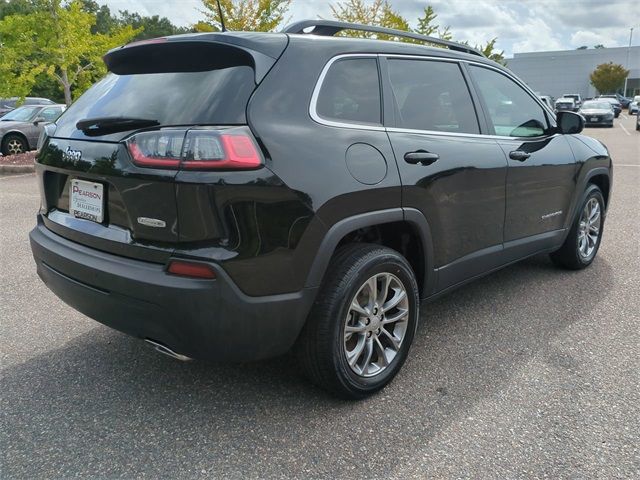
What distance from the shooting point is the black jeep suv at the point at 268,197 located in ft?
7.12

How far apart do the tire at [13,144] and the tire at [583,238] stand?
44.0ft

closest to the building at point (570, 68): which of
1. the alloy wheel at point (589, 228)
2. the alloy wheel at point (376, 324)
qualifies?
the alloy wheel at point (589, 228)

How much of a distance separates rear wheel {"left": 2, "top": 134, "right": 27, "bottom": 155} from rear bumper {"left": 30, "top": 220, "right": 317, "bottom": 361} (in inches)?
514

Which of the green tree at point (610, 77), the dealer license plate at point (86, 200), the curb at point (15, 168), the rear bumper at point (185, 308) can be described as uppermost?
the green tree at point (610, 77)

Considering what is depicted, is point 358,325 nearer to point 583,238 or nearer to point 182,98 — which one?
point 182,98

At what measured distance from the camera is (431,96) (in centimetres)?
320

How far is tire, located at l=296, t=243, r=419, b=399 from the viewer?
2496 mm

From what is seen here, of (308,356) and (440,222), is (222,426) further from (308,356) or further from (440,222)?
(440,222)

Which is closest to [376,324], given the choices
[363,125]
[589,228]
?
[363,125]

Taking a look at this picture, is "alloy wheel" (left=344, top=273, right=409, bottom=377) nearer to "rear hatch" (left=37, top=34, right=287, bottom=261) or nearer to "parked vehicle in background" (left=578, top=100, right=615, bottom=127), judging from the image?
"rear hatch" (left=37, top=34, right=287, bottom=261)

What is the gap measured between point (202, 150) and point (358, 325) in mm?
1166

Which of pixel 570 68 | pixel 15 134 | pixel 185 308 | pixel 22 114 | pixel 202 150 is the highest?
pixel 570 68

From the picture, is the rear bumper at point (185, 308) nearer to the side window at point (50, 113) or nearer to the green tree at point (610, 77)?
the side window at point (50, 113)

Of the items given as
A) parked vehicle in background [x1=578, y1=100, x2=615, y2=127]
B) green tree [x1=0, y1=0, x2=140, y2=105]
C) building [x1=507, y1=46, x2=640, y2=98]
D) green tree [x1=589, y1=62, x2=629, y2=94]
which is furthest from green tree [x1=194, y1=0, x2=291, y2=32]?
building [x1=507, y1=46, x2=640, y2=98]
